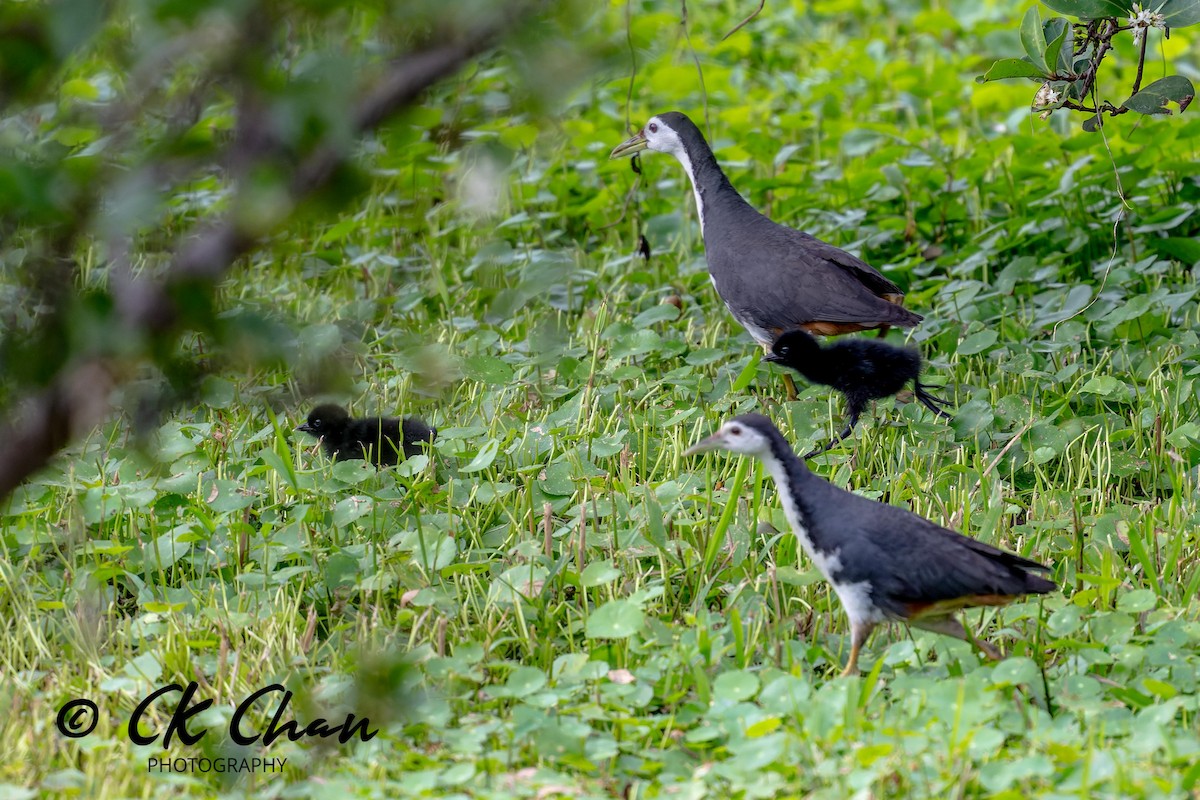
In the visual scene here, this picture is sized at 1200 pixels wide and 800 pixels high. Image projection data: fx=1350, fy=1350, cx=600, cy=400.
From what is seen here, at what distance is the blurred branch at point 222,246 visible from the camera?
5.50 ft

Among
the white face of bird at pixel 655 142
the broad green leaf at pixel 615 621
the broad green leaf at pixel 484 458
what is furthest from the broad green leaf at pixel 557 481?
the white face of bird at pixel 655 142

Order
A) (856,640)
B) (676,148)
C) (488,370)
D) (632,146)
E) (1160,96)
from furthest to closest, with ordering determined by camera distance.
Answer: (632,146) < (676,148) < (488,370) < (1160,96) < (856,640)

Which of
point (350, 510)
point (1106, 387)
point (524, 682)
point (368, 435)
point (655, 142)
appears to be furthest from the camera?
point (655, 142)

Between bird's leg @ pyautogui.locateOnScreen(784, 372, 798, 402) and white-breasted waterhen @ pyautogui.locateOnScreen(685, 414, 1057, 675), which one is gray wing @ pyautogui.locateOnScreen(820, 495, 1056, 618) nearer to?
white-breasted waterhen @ pyautogui.locateOnScreen(685, 414, 1057, 675)

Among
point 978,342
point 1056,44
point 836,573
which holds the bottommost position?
point 978,342

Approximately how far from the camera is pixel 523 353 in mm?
5703

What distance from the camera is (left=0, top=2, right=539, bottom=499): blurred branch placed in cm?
168

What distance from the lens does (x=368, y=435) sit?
15.5 feet

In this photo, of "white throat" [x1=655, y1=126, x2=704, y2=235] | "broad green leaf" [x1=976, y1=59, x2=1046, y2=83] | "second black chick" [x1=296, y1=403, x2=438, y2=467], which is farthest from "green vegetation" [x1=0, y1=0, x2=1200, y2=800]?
"broad green leaf" [x1=976, y1=59, x2=1046, y2=83]

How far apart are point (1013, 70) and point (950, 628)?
1809mm

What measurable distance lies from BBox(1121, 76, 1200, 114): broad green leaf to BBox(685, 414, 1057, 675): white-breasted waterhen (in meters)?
1.63

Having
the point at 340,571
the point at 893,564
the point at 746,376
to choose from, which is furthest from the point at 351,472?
the point at 893,564

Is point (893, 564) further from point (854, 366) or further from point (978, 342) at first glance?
point (978, 342)
